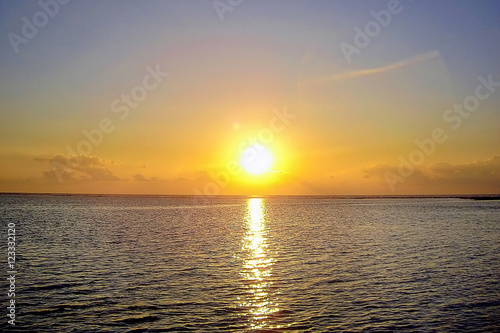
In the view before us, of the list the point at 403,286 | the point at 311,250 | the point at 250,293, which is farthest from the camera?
the point at 311,250

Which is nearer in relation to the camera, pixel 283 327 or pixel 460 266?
pixel 283 327

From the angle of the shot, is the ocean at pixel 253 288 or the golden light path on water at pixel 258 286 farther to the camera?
the golden light path on water at pixel 258 286

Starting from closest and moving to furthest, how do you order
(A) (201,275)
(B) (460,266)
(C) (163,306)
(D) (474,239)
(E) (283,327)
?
(E) (283,327) → (C) (163,306) → (A) (201,275) → (B) (460,266) → (D) (474,239)

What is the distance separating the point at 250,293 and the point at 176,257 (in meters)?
17.0

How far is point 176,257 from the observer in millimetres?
42312

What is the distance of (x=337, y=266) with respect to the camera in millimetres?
37281

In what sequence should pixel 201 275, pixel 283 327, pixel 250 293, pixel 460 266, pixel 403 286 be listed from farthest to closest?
1. pixel 460 266
2. pixel 201 275
3. pixel 403 286
4. pixel 250 293
5. pixel 283 327

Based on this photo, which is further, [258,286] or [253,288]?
[258,286]

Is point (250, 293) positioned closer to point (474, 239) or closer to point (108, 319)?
point (108, 319)

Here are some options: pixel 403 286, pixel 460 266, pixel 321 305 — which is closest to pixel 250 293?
pixel 321 305

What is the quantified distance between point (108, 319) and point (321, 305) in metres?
12.2

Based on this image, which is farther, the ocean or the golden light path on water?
the golden light path on water

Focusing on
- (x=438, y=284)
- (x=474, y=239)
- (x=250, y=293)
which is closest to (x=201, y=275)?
(x=250, y=293)

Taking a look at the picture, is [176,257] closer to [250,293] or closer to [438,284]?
[250,293]
